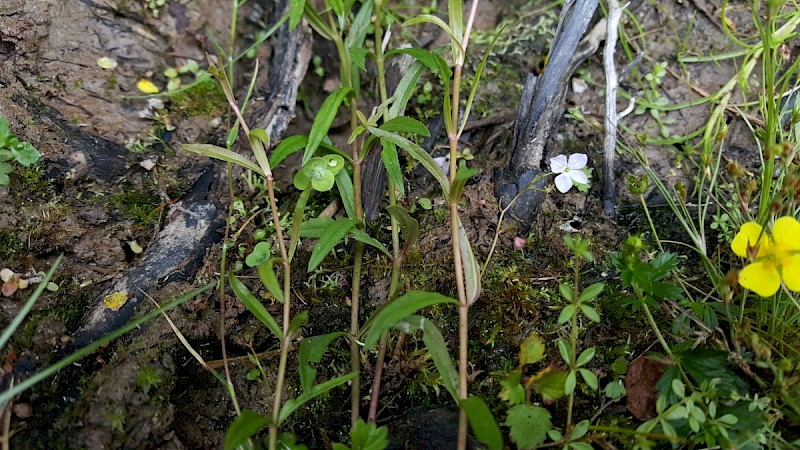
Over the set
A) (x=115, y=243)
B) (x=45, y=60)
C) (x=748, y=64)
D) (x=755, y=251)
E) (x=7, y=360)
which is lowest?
(x=7, y=360)

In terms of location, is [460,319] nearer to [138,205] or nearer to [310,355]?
[310,355]

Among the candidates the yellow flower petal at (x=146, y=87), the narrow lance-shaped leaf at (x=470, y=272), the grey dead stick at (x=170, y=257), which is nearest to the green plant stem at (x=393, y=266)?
the narrow lance-shaped leaf at (x=470, y=272)

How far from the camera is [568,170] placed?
2158 millimetres

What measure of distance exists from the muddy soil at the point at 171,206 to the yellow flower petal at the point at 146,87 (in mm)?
38

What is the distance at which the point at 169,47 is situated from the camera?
103 inches

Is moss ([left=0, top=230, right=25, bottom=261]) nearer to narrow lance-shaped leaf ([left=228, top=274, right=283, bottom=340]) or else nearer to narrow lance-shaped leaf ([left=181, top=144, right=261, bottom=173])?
narrow lance-shaped leaf ([left=181, top=144, right=261, bottom=173])

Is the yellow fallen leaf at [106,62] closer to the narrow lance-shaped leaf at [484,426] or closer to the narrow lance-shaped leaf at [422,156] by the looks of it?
the narrow lance-shaped leaf at [422,156]

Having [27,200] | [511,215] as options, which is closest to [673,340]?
[511,215]

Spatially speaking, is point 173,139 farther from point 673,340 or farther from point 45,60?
point 673,340

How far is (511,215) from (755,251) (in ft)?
2.67

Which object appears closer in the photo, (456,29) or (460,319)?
(460,319)

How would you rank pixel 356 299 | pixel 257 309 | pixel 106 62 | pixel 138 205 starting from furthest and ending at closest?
1. pixel 106 62
2. pixel 138 205
3. pixel 356 299
4. pixel 257 309

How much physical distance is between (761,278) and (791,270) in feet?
0.27

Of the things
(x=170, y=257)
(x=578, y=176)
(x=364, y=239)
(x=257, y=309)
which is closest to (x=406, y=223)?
(x=364, y=239)
